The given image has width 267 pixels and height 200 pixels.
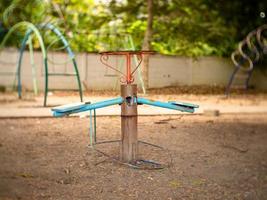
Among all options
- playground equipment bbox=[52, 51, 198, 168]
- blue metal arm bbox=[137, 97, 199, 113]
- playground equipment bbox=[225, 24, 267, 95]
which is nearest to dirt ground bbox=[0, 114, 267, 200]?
playground equipment bbox=[52, 51, 198, 168]

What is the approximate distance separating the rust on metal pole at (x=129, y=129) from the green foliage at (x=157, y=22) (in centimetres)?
88

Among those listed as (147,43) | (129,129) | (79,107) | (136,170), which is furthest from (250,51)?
Result: (79,107)

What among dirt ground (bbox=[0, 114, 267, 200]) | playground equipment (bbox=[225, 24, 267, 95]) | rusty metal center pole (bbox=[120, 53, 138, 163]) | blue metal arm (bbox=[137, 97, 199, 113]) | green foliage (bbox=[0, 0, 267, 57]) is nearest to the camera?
dirt ground (bbox=[0, 114, 267, 200])

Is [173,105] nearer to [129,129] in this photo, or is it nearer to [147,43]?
[129,129]

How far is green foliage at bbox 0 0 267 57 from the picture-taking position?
4.53 m

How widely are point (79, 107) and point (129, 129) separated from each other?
0.35 meters

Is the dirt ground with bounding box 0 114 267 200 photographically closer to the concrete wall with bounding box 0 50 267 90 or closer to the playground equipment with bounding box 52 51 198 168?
the playground equipment with bounding box 52 51 198 168

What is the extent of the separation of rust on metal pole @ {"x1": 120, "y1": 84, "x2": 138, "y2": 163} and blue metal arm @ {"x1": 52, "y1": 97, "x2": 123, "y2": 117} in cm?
5

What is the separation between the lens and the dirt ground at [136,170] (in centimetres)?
235

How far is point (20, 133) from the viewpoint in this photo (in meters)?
3.76

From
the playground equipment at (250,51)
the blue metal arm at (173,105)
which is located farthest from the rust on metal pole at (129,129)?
the playground equipment at (250,51)

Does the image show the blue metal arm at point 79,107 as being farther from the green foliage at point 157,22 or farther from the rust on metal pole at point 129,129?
the green foliage at point 157,22

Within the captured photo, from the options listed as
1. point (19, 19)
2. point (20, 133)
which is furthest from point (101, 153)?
point (19, 19)

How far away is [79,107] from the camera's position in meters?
2.60
